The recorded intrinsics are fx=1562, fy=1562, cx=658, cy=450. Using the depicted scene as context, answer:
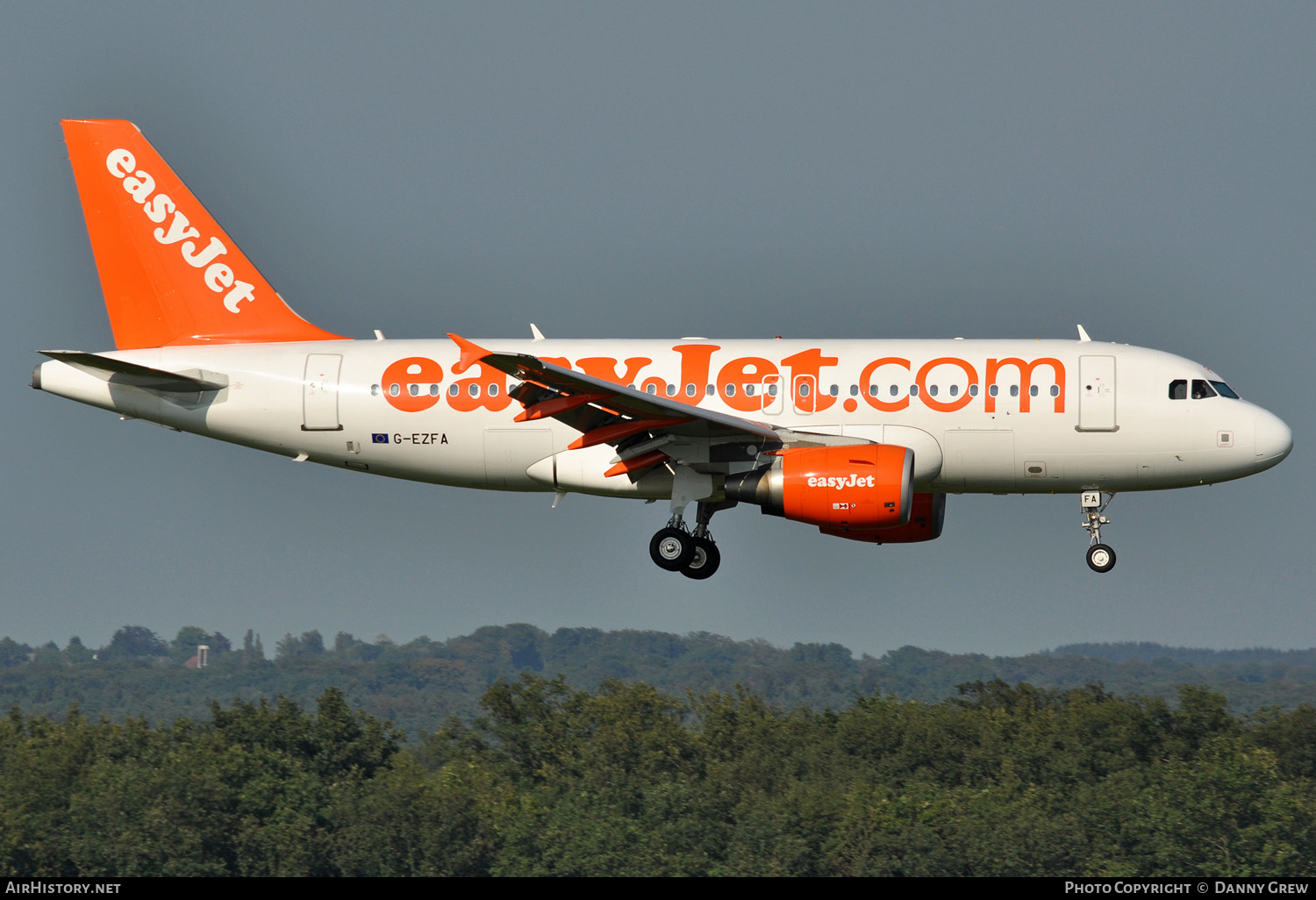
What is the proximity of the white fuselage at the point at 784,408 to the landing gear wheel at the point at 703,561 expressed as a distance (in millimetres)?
1761

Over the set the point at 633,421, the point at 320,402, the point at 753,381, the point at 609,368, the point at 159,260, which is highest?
the point at 159,260

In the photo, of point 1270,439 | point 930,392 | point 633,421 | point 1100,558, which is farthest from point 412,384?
point 1270,439

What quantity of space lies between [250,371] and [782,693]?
6301 inches

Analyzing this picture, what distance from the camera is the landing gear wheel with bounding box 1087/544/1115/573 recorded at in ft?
112

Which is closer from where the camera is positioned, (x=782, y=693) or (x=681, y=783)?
(x=681, y=783)

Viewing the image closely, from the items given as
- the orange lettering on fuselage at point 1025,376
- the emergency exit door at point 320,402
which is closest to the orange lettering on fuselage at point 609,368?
the emergency exit door at point 320,402

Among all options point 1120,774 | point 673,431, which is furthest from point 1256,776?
point 673,431

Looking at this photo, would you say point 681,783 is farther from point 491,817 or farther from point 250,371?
point 250,371

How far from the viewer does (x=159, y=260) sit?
37.6 meters

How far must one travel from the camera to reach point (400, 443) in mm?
34594

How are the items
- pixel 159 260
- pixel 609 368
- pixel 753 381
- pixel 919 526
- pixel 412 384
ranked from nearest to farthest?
pixel 753 381 → pixel 609 368 → pixel 412 384 → pixel 919 526 → pixel 159 260

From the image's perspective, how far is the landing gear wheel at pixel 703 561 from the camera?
34.7m

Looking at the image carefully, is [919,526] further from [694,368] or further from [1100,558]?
[694,368]

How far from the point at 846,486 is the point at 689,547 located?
446 cm
